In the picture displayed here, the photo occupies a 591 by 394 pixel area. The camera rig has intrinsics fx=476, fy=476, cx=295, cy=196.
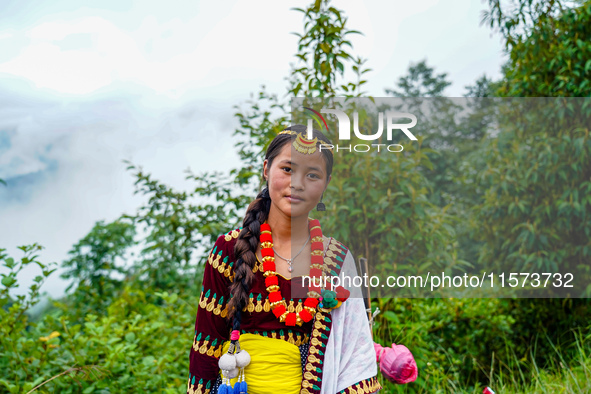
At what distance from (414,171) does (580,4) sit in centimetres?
256

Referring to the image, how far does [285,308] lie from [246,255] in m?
0.23

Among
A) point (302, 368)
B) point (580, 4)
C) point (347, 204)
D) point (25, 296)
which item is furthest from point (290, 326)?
point (580, 4)

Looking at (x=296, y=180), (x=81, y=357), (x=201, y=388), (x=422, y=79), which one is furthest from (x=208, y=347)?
(x=422, y=79)

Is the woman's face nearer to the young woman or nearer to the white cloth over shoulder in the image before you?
the young woman

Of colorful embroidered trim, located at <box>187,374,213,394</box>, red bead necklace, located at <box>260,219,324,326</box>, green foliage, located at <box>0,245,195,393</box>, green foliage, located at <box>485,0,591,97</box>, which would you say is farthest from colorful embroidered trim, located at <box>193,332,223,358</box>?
green foliage, located at <box>485,0,591,97</box>

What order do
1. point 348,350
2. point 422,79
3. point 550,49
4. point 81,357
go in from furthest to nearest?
point 422,79 → point 550,49 → point 81,357 → point 348,350

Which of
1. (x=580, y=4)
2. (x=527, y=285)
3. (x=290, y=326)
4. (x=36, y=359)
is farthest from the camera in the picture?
(x=580, y=4)

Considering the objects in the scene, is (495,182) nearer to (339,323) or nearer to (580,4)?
(580,4)

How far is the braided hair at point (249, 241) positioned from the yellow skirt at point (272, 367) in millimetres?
110

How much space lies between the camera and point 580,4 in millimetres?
4023

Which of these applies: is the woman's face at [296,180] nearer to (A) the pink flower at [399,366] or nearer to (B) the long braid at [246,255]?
(B) the long braid at [246,255]

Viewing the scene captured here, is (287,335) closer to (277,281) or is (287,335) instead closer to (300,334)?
(300,334)

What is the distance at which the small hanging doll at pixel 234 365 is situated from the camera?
157 centimetres

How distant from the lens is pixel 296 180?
1.66 meters
